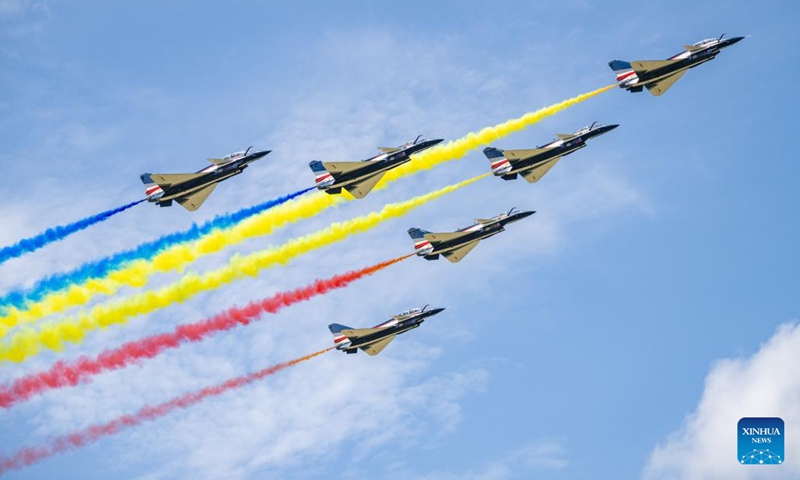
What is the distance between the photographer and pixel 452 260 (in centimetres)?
10538

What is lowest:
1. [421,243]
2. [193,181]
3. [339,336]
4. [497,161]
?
[339,336]

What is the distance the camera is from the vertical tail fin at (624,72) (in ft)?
341

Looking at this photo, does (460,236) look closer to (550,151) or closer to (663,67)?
(550,151)

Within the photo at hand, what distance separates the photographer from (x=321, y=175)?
10244 centimetres

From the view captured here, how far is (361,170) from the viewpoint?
103 meters

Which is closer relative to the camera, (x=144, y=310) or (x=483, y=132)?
(x=144, y=310)

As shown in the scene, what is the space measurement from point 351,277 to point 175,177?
18.8 meters

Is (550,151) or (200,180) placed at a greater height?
(550,151)

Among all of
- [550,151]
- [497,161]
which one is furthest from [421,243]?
[550,151]

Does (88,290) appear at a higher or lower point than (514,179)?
lower

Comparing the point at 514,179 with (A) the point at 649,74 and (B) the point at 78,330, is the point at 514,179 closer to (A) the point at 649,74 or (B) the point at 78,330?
(A) the point at 649,74

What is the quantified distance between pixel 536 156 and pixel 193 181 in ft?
104

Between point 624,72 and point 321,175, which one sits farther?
point 624,72

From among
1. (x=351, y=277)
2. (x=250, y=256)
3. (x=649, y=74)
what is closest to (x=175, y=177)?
(x=250, y=256)
